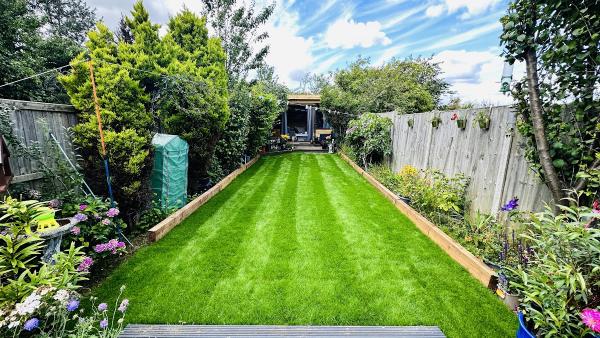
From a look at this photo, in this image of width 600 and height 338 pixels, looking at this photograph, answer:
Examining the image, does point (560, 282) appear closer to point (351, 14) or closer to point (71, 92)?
point (71, 92)

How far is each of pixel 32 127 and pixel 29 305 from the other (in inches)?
92.8

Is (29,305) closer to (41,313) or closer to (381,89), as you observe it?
(41,313)

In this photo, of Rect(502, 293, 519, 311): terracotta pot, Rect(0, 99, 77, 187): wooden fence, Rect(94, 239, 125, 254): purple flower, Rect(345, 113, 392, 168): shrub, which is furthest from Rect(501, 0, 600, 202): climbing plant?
Rect(345, 113, 392, 168): shrub

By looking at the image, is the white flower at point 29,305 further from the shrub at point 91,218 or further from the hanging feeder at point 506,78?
the hanging feeder at point 506,78

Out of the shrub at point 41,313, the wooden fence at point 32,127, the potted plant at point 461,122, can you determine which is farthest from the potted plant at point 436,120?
the wooden fence at point 32,127

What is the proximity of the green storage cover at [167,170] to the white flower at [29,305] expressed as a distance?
288 centimetres

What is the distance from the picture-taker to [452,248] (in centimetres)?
331

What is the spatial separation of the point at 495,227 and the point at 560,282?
1557 millimetres

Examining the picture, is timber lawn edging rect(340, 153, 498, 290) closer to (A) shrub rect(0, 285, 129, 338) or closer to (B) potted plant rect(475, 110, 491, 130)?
(B) potted plant rect(475, 110, 491, 130)

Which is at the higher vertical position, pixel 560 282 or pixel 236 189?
pixel 560 282

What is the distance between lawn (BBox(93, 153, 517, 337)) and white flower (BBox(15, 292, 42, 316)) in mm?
851

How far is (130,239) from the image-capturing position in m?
3.78

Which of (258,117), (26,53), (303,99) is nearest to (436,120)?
(258,117)

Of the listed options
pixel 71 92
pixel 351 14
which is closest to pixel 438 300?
pixel 71 92
